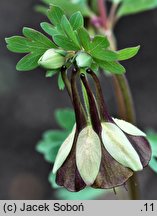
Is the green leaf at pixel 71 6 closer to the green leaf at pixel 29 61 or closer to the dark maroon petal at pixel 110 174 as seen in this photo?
the green leaf at pixel 29 61

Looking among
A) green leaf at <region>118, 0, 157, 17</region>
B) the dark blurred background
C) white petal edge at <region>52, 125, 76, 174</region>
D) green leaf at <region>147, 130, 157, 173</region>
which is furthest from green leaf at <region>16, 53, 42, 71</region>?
the dark blurred background

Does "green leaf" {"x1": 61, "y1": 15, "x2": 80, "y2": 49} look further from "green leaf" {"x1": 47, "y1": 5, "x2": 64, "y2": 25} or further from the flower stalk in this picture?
the flower stalk

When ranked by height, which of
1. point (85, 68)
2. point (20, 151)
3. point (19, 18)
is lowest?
point (20, 151)

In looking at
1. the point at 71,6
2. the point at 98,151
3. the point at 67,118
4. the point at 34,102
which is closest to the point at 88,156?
the point at 98,151

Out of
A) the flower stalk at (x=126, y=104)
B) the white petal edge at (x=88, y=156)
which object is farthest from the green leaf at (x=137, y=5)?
the white petal edge at (x=88, y=156)

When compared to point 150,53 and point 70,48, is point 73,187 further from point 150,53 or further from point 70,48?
point 150,53

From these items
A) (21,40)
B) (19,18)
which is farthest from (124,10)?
(19,18)

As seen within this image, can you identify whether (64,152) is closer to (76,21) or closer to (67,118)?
(76,21)
